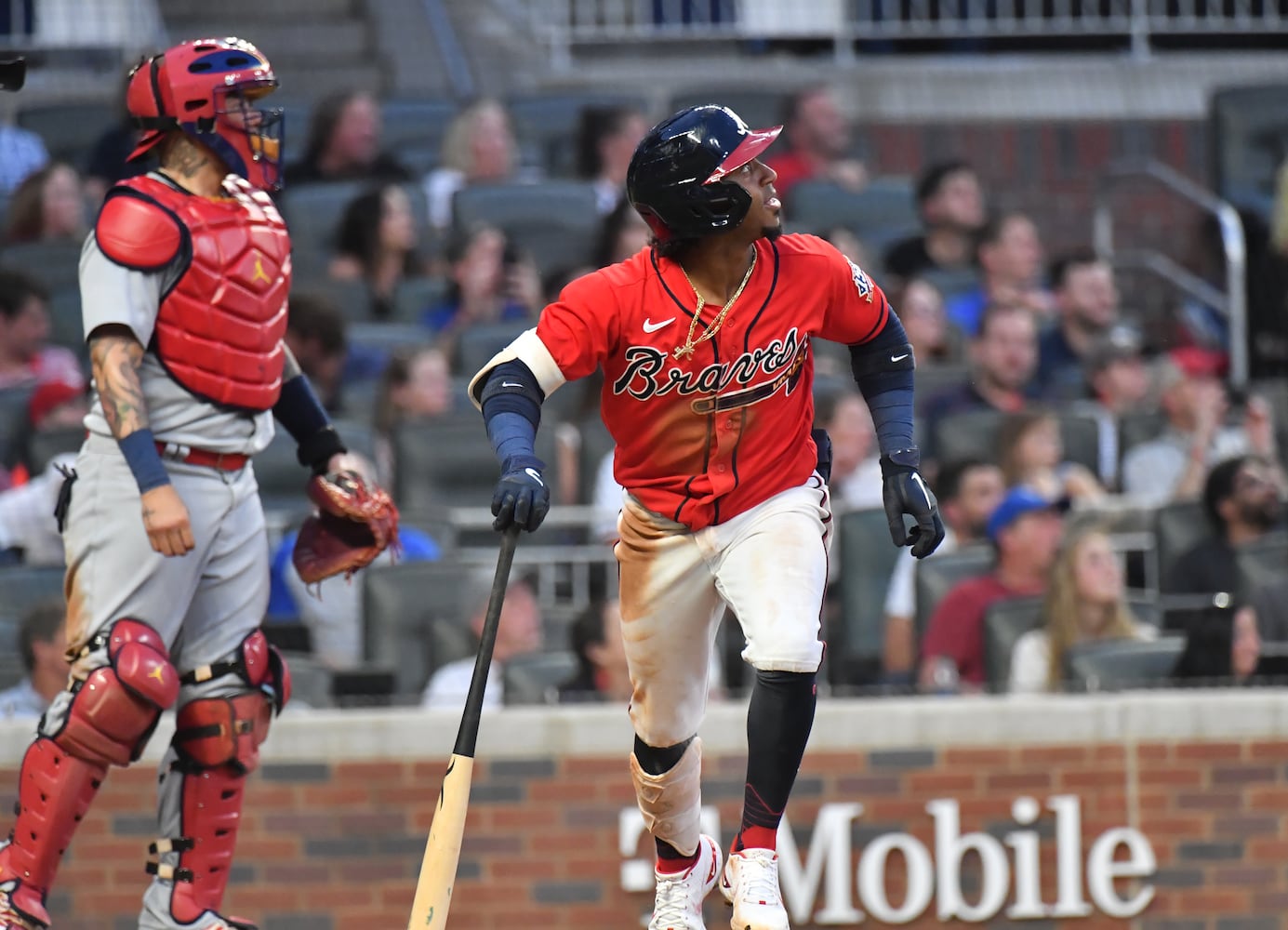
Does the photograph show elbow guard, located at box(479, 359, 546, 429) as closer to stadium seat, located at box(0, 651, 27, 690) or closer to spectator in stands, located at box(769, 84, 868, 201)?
stadium seat, located at box(0, 651, 27, 690)

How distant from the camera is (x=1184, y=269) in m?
12.6

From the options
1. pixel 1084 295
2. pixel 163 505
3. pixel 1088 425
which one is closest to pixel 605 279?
pixel 163 505

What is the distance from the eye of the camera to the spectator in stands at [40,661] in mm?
7160

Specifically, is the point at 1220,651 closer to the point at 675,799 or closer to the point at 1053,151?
the point at 675,799

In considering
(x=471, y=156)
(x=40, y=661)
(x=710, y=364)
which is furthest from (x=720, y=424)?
(x=471, y=156)

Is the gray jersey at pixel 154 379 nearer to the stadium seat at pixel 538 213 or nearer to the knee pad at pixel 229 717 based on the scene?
the knee pad at pixel 229 717

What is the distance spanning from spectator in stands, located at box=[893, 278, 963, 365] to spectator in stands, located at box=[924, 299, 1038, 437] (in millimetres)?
247

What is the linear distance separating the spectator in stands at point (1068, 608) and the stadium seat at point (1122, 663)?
0.20 ft

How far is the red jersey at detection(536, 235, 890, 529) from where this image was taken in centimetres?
504

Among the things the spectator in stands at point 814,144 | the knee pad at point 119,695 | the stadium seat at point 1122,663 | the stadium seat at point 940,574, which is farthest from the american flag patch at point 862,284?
the spectator in stands at point 814,144

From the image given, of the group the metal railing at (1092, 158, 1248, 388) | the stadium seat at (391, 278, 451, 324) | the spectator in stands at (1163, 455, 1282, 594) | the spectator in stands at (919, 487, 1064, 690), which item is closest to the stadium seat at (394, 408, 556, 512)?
the stadium seat at (391, 278, 451, 324)

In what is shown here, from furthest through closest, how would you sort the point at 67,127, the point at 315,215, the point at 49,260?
the point at 67,127
the point at 315,215
the point at 49,260

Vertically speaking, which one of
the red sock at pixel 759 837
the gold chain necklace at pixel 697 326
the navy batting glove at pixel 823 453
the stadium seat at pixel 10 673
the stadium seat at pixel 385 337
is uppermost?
the gold chain necklace at pixel 697 326

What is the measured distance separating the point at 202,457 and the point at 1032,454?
413cm
